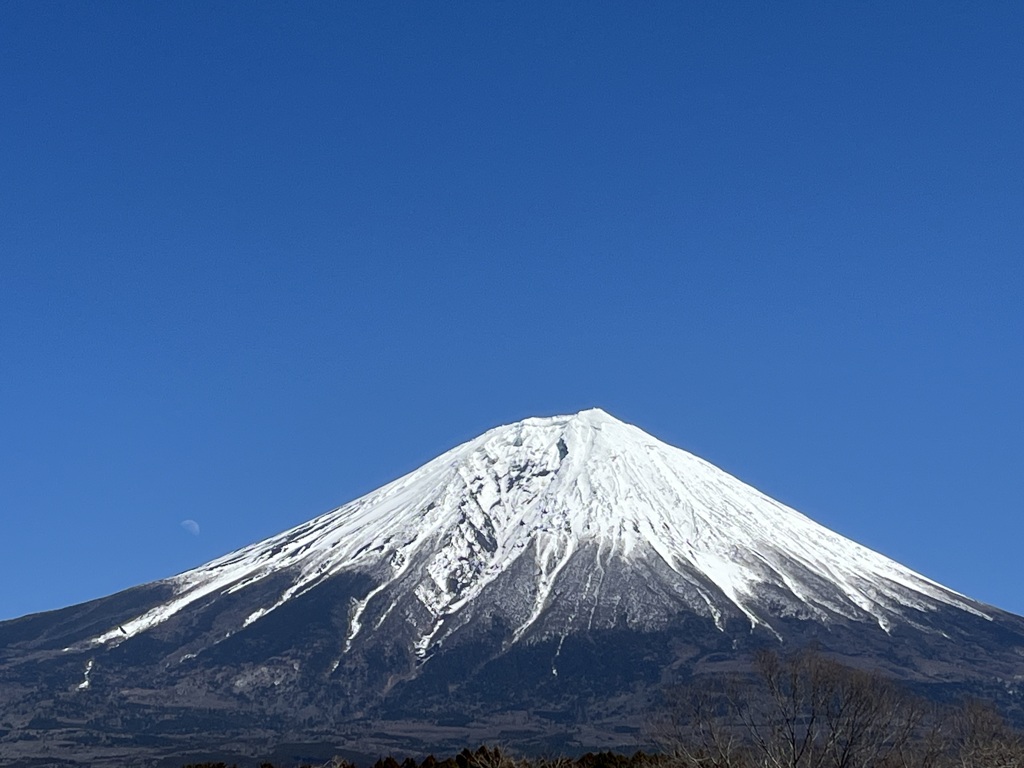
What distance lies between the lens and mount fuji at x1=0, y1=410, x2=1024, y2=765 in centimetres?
14212

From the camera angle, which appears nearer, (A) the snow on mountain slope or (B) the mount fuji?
(B) the mount fuji

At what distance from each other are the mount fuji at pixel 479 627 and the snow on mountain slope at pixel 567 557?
0.37m

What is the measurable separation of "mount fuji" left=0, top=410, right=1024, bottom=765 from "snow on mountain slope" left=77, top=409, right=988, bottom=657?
0.37 metres

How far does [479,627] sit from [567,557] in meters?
18.9

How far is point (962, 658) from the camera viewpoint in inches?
6043

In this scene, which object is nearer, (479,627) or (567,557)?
(479,627)

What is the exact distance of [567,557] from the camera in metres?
175

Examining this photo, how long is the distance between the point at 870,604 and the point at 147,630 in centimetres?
8892

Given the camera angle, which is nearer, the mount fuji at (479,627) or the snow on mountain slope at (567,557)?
the mount fuji at (479,627)

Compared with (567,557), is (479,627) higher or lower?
lower

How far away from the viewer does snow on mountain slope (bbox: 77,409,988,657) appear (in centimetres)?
16600

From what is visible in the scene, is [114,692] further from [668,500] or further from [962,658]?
[962,658]

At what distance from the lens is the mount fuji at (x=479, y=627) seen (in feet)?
466

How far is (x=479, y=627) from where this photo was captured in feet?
530
